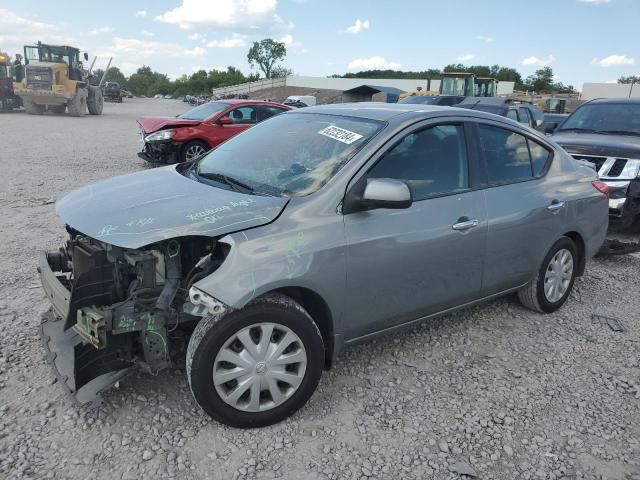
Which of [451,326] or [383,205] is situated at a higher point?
[383,205]

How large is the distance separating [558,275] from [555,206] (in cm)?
64

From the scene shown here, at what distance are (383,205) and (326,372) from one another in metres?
1.20

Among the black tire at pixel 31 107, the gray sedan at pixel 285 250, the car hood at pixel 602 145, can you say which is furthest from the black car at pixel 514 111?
the black tire at pixel 31 107

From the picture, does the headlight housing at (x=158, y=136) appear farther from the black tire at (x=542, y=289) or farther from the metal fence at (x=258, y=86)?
the metal fence at (x=258, y=86)

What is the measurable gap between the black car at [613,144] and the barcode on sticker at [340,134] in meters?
4.43

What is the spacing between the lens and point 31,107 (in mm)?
26062

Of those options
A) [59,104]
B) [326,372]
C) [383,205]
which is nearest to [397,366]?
[326,372]

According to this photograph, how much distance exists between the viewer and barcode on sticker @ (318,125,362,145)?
10.8 feet

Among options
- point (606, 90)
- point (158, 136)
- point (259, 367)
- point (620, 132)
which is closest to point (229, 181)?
point (259, 367)

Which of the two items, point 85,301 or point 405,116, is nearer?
point 85,301

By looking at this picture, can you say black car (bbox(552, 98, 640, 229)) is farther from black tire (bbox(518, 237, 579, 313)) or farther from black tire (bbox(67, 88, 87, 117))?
black tire (bbox(67, 88, 87, 117))

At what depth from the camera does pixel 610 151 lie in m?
6.55

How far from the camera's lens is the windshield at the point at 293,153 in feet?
10.4

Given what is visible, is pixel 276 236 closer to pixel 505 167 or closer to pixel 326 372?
pixel 326 372
